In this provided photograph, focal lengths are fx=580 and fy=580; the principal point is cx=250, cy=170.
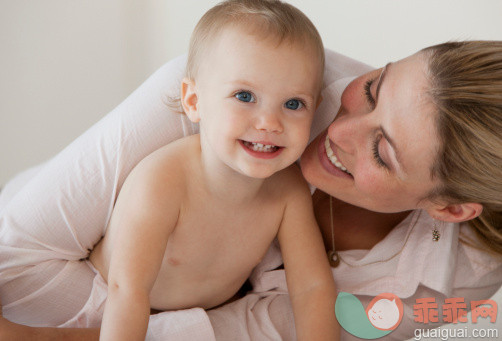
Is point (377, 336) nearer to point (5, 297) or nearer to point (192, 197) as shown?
point (192, 197)

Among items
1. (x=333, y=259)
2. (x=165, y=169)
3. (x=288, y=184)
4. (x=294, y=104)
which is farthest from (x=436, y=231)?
(x=165, y=169)

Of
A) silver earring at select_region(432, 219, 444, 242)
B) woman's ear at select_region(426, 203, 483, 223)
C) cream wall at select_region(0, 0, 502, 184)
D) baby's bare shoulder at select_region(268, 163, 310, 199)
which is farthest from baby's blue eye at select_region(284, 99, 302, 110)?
cream wall at select_region(0, 0, 502, 184)

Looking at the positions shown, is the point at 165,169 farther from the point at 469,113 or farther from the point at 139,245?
the point at 469,113

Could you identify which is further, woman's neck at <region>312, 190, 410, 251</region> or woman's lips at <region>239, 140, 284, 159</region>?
woman's neck at <region>312, 190, 410, 251</region>

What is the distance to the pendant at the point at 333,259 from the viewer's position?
1.35m

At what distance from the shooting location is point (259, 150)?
3.46 feet

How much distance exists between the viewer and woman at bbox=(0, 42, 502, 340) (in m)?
1.05

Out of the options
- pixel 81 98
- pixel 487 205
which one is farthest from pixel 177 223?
pixel 81 98

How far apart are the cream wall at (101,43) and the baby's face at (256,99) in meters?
1.20

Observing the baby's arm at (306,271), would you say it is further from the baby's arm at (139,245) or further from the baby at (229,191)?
the baby's arm at (139,245)

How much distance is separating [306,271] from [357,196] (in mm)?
190

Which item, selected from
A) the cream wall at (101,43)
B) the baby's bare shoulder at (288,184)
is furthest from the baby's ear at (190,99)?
the cream wall at (101,43)

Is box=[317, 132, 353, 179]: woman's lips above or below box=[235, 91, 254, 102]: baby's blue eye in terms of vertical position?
below

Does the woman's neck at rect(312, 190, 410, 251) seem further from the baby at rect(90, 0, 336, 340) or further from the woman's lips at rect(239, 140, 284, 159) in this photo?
the woman's lips at rect(239, 140, 284, 159)
